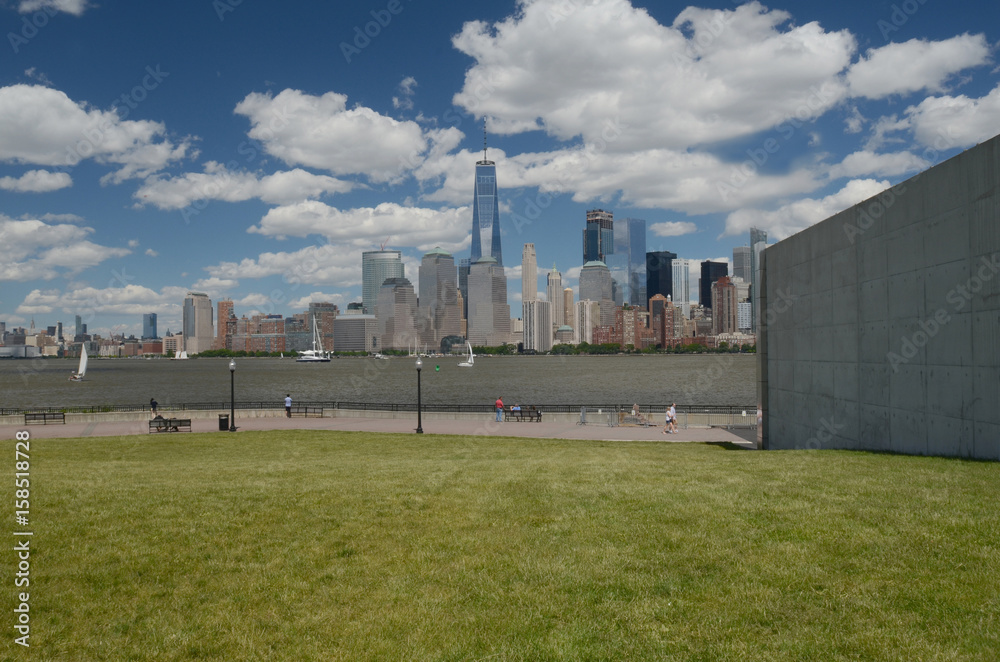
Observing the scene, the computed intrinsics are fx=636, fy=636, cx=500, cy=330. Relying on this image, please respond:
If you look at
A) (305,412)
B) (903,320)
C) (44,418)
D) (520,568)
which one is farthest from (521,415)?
(520,568)

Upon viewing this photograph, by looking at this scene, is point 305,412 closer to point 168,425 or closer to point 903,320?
point 168,425

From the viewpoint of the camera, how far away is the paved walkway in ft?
94.0

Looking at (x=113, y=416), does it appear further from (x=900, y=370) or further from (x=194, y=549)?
(x=900, y=370)

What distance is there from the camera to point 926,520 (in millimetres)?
8508

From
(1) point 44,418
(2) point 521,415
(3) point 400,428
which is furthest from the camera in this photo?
(2) point 521,415

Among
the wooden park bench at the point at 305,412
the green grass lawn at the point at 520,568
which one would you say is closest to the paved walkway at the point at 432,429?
the wooden park bench at the point at 305,412

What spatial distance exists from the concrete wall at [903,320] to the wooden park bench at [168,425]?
27.7 meters

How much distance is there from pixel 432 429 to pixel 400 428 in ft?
5.90

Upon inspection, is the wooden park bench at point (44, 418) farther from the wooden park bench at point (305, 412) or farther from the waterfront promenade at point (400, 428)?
the wooden park bench at point (305, 412)

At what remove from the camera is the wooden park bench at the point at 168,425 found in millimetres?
30688

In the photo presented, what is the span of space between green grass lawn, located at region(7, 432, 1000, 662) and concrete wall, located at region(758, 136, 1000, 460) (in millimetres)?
3220

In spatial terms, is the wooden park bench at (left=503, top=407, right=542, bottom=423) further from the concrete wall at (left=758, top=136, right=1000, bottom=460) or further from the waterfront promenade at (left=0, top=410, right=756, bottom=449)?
the concrete wall at (left=758, top=136, right=1000, bottom=460)

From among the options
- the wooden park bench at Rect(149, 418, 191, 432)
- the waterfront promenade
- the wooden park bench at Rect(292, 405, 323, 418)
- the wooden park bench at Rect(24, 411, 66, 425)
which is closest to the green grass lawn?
the waterfront promenade

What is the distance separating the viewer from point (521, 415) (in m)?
36.2
